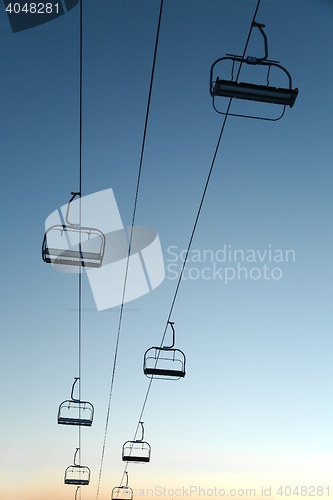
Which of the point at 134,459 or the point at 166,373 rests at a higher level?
the point at 134,459

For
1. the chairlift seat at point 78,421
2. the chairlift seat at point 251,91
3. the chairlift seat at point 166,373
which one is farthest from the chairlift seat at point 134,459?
the chairlift seat at point 251,91

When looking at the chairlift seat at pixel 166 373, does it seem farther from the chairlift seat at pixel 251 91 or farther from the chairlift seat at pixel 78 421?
the chairlift seat at pixel 251 91

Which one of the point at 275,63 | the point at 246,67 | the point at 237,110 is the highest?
the point at 246,67

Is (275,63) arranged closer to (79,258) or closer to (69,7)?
(79,258)

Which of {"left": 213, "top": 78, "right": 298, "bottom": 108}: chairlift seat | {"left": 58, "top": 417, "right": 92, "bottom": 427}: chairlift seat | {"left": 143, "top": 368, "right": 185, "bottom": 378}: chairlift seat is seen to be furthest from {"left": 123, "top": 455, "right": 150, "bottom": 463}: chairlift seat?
{"left": 213, "top": 78, "right": 298, "bottom": 108}: chairlift seat

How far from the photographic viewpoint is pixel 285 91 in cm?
475

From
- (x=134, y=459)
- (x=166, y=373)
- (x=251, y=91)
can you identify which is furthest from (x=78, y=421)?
(x=251, y=91)

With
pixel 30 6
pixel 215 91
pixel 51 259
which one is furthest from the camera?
pixel 30 6

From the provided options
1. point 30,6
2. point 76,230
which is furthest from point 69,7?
point 76,230

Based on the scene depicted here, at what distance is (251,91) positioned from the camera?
15.4 feet

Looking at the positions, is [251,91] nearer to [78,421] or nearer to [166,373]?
[166,373]

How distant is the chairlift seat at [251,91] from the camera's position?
4652mm

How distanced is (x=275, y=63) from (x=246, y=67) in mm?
6433

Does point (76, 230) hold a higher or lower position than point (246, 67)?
lower
